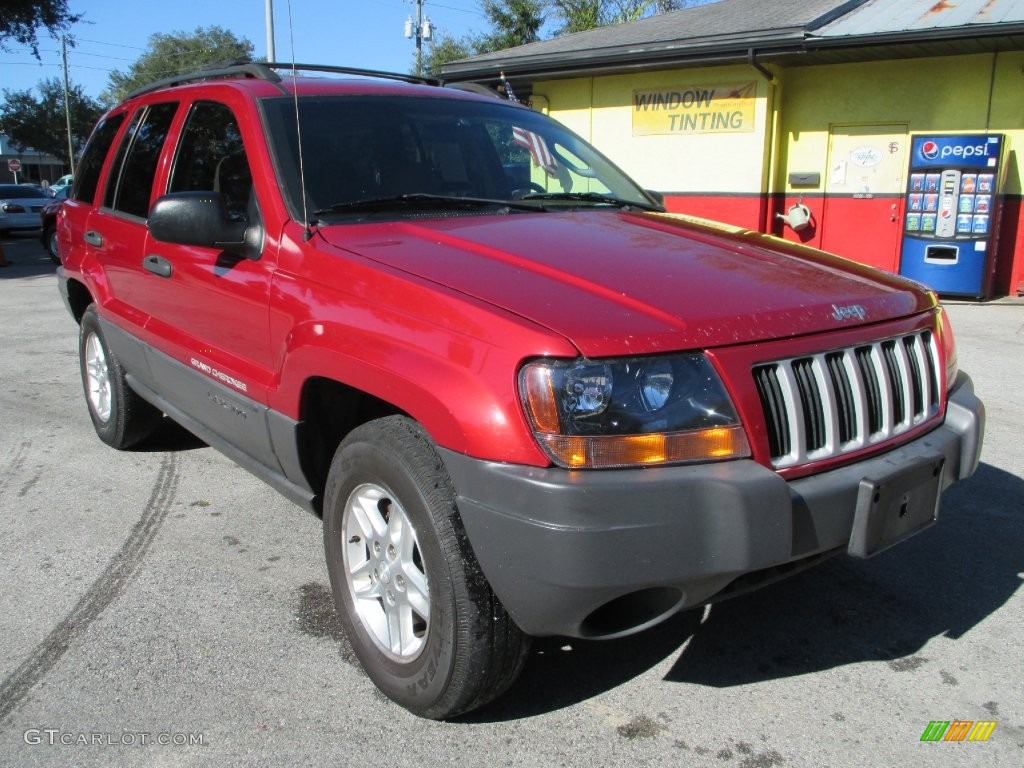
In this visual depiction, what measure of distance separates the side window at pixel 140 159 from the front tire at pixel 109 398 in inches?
30.5

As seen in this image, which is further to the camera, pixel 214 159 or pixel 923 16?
pixel 923 16

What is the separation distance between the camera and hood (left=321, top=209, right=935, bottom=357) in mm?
2221

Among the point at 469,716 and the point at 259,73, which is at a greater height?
the point at 259,73

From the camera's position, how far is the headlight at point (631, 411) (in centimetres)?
211

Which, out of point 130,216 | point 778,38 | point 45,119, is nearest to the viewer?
point 130,216

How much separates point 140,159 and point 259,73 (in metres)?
1.01

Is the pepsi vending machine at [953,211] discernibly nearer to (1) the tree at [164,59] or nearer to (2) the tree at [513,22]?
(2) the tree at [513,22]

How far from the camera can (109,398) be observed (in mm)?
4969

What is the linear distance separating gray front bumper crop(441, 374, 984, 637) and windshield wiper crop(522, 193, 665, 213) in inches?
64.4

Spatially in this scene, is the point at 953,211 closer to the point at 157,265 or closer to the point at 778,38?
the point at 778,38

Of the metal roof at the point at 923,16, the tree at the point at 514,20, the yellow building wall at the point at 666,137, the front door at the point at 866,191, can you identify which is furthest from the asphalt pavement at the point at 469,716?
the tree at the point at 514,20

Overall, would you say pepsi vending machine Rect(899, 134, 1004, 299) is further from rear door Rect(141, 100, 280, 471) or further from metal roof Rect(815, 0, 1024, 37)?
rear door Rect(141, 100, 280, 471)

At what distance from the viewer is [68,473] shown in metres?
4.75

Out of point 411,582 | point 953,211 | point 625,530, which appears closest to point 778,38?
point 953,211
